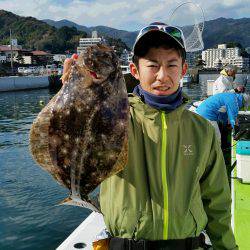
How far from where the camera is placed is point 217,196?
2488 millimetres

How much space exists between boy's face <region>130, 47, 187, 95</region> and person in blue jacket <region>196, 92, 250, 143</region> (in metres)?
7.18

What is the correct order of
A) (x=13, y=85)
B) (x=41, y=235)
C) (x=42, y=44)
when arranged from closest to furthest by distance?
(x=41, y=235) < (x=13, y=85) < (x=42, y=44)

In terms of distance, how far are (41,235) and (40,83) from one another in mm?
63051

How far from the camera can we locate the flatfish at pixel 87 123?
2.05m

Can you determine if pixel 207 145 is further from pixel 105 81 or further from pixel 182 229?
pixel 105 81

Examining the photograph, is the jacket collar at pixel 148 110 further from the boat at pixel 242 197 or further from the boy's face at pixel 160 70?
the boat at pixel 242 197

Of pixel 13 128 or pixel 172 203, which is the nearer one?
pixel 172 203

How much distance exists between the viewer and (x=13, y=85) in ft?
204

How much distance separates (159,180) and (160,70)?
0.66 m

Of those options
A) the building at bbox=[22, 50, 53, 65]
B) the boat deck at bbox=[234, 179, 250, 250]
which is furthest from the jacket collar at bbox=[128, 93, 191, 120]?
the building at bbox=[22, 50, 53, 65]

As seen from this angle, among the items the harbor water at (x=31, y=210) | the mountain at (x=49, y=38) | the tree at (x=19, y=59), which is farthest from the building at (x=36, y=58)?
the harbor water at (x=31, y=210)

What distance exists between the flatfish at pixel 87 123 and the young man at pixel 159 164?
0.64 ft

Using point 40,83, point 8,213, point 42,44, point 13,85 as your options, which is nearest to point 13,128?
point 8,213

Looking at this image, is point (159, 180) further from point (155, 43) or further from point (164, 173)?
point (155, 43)
